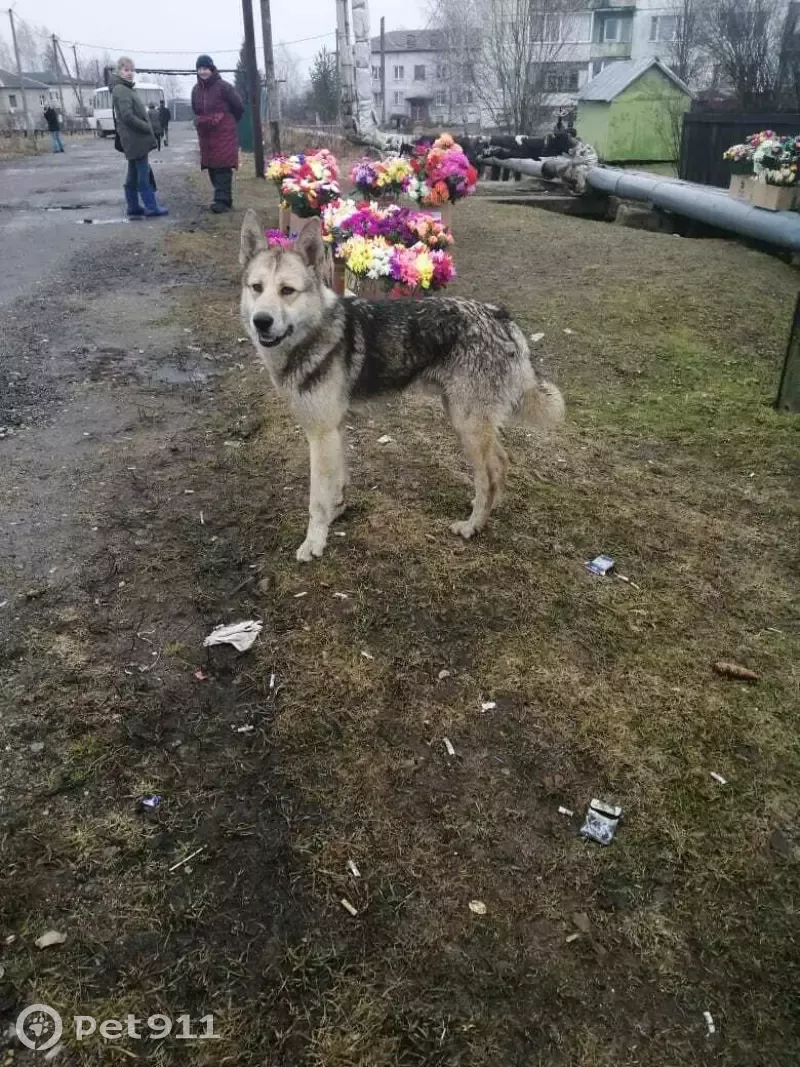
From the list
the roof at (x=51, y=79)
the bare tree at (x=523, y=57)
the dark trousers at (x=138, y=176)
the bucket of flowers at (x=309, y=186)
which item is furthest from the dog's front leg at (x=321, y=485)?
the roof at (x=51, y=79)

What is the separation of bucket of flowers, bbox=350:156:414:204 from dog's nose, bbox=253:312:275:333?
20.8 feet

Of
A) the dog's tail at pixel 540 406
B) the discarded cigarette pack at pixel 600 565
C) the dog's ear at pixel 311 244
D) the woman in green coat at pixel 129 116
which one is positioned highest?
the woman in green coat at pixel 129 116

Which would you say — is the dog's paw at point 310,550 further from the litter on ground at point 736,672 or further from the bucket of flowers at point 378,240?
the bucket of flowers at point 378,240

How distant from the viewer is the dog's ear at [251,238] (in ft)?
11.7

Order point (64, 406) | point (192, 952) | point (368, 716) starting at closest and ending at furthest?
point (192, 952), point (368, 716), point (64, 406)

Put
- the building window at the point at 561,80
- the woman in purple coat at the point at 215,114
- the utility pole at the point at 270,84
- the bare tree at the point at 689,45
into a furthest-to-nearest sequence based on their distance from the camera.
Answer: the building window at the point at 561,80, the bare tree at the point at 689,45, the utility pole at the point at 270,84, the woman in purple coat at the point at 215,114

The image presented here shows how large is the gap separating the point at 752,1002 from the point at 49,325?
8.22m

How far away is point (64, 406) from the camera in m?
5.80

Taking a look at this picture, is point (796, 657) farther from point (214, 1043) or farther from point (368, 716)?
point (214, 1043)

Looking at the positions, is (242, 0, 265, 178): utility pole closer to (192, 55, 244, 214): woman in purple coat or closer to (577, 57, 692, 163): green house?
(192, 55, 244, 214): woman in purple coat

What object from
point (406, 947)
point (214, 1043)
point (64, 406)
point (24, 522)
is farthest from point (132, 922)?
point (64, 406)

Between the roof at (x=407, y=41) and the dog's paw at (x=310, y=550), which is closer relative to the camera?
the dog's paw at (x=310, y=550)

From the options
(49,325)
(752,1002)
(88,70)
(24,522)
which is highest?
(88,70)

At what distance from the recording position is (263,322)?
3.40 m
